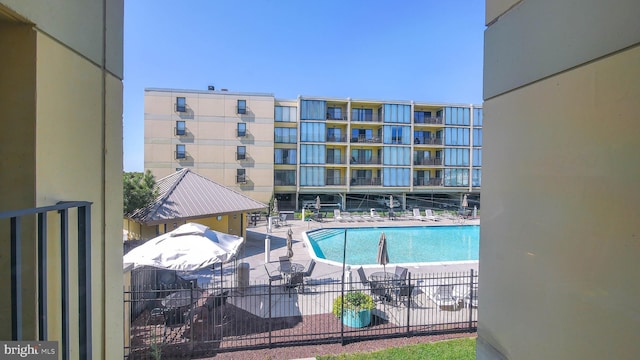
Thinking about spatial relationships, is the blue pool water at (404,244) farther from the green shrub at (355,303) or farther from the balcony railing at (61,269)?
the balcony railing at (61,269)

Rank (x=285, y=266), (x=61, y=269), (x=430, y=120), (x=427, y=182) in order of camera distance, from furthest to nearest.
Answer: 1. (x=430, y=120)
2. (x=427, y=182)
3. (x=285, y=266)
4. (x=61, y=269)

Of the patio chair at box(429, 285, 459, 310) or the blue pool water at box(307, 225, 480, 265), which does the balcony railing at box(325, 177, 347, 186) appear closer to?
the blue pool water at box(307, 225, 480, 265)

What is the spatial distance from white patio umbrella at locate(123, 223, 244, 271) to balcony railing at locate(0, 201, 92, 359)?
19.8 ft

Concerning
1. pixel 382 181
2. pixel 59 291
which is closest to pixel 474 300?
pixel 59 291

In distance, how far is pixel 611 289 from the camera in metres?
1.17

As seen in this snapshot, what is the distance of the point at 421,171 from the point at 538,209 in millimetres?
36915

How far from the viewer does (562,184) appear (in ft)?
4.58

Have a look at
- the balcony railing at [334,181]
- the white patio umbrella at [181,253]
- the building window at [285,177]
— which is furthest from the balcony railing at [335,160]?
the white patio umbrella at [181,253]

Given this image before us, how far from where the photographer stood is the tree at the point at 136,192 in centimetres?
1455

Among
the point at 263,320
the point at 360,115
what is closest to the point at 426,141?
the point at 360,115

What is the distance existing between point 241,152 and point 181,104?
7892 mm

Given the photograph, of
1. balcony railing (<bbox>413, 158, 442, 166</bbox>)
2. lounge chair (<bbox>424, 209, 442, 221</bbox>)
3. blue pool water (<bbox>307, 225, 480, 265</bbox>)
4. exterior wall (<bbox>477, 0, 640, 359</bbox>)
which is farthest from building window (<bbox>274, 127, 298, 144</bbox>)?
exterior wall (<bbox>477, 0, 640, 359</bbox>)

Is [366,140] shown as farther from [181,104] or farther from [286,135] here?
[181,104]

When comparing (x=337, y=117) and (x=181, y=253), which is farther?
(x=337, y=117)
